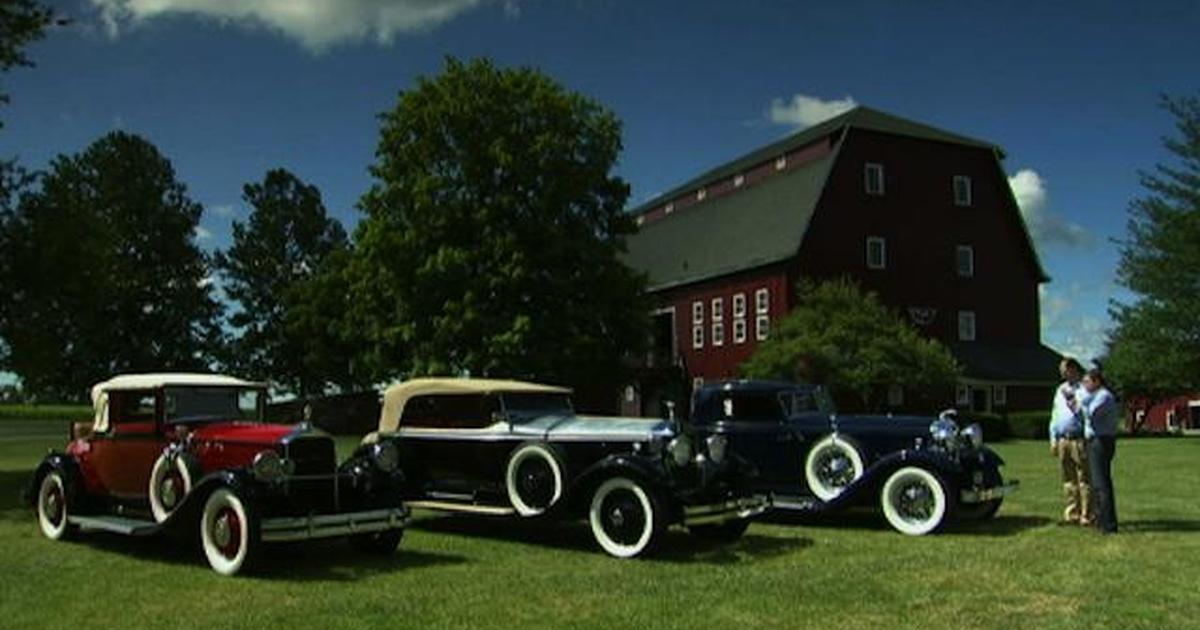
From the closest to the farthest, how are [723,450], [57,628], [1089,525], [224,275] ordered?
[57,628]
[723,450]
[1089,525]
[224,275]

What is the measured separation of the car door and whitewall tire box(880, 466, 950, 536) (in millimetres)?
8050

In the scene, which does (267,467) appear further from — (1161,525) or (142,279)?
(142,279)

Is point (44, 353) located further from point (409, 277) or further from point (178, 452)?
point (409, 277)

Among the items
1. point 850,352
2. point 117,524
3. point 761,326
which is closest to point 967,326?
point 761,326

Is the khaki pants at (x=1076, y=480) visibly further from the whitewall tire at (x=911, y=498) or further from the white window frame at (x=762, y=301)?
the white window frame at (x=762, y=301)

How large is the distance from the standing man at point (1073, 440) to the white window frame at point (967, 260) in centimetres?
3959

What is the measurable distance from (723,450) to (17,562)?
713 centimetres

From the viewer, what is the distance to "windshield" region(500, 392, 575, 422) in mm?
13281

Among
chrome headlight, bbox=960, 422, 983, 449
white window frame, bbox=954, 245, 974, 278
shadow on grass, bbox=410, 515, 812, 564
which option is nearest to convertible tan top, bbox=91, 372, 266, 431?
shadow on grass, bbox=410, 515, 812, 564

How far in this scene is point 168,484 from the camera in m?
11.6

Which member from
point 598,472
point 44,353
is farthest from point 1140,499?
point 44,353

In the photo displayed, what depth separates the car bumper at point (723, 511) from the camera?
11398 millimetres

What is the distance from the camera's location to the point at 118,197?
162 ft

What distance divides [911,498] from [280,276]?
162ft
